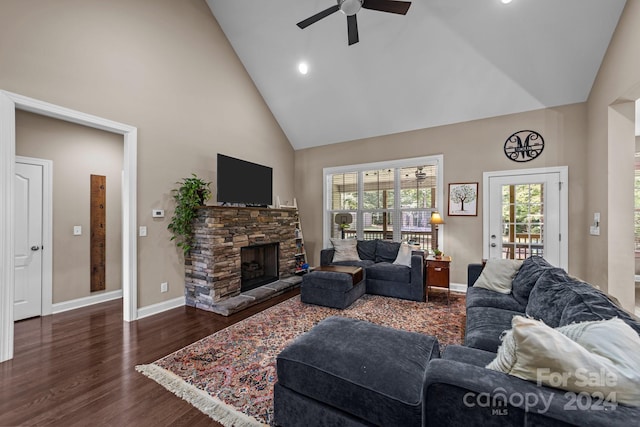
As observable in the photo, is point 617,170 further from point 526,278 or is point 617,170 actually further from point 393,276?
point 393,276

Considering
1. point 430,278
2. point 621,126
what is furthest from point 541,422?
point 621,126

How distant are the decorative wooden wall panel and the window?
401 centimetres

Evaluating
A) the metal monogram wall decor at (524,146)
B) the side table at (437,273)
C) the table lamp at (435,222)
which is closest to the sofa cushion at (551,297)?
the side table at (437,273)

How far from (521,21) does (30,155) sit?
6466mm

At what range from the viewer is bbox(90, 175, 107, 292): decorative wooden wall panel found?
160 inches

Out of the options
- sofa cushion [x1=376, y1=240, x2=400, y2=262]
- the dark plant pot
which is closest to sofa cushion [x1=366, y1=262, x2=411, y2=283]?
sofa cushion [x1=376, y1=240, x2=400, y2=262]

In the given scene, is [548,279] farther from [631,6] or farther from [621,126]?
[631,6]

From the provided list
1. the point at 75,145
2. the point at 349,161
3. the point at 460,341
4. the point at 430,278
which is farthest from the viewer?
the point at 349,161

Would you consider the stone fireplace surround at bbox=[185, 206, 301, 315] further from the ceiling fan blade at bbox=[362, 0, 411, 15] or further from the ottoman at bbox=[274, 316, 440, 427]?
the ceiling fan blade at bbox=[362, 0, 411, 15]

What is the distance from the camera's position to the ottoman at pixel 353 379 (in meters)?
1.30

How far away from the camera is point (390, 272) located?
4.24 m

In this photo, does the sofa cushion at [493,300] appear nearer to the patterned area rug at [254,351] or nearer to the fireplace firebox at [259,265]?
the patterned area rug at [254,351]

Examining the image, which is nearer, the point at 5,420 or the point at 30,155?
the point at 5,420

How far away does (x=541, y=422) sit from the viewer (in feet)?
2.94
